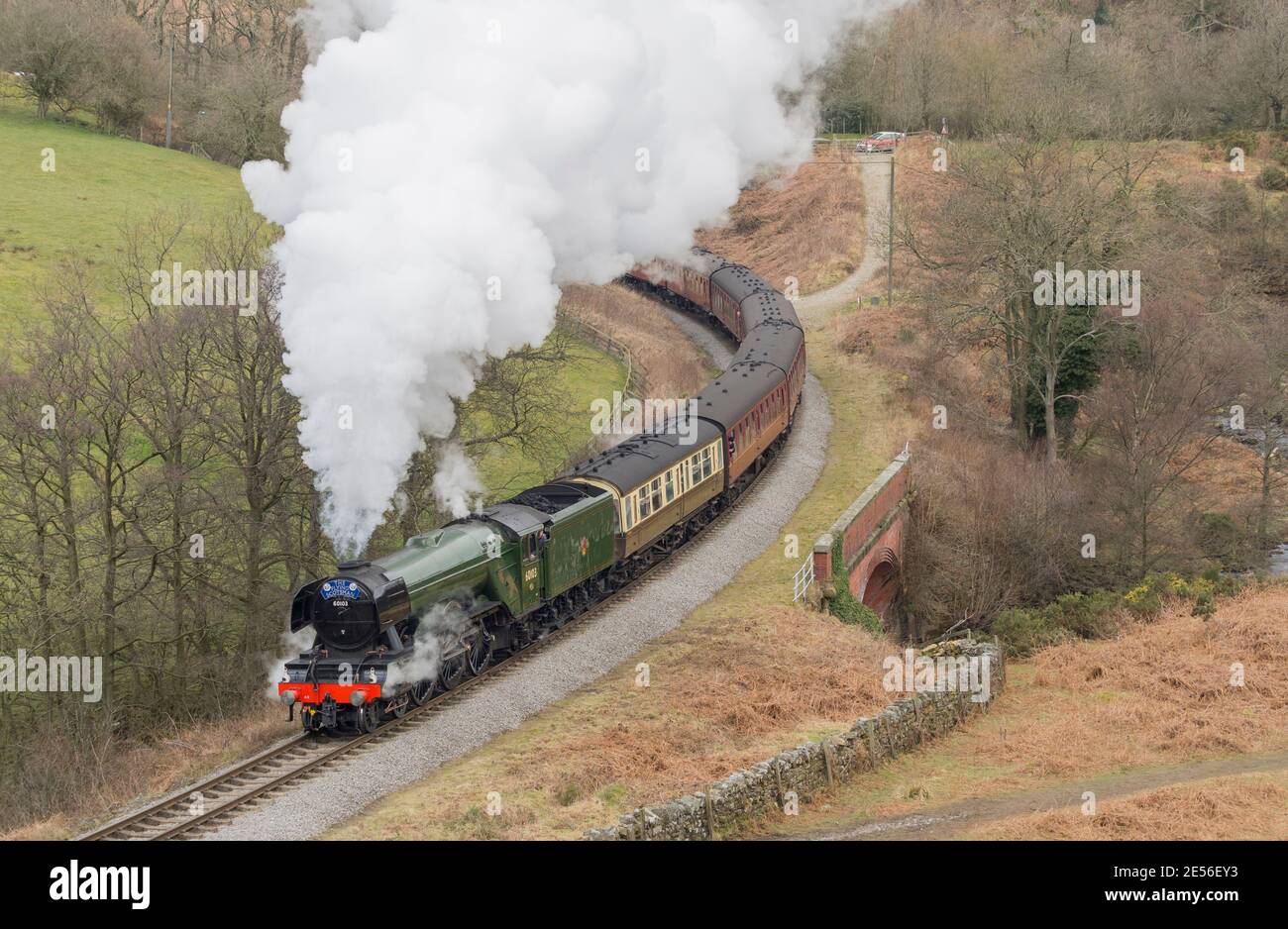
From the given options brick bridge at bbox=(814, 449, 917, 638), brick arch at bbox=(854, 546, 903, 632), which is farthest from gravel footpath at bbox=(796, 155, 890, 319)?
brick arch at bbox=(854, 546, 903, 632)

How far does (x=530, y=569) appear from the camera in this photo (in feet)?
74.9

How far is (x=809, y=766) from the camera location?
19078mm

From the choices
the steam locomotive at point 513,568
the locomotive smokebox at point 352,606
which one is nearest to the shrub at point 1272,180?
the steam locomotive at point 513,568

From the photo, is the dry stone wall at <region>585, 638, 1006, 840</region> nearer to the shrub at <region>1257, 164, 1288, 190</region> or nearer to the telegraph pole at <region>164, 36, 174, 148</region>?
the shrub at <region>1257, 164, 1288, 190</region>

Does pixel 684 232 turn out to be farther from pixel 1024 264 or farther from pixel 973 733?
pixel 973 733

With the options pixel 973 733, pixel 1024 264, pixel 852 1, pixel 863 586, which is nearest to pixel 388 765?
pixel 973 733

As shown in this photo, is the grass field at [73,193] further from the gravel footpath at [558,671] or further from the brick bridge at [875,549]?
the brick bridge at [875,549]

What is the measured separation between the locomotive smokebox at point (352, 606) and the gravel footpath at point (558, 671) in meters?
1.76

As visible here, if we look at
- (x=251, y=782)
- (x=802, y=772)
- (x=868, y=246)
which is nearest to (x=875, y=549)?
(x=802, y=772)

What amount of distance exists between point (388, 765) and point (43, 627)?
12.7 meters

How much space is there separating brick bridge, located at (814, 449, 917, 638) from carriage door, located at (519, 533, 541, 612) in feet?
26.0

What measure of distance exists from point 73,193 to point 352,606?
42.9m

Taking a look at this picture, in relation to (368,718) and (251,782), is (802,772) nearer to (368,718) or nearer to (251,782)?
(368,718)

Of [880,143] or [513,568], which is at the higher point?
[880,143]
